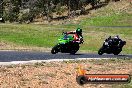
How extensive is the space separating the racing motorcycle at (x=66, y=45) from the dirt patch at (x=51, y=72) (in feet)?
18.4

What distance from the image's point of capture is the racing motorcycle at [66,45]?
27.7 metres

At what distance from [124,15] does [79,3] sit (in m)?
20.7

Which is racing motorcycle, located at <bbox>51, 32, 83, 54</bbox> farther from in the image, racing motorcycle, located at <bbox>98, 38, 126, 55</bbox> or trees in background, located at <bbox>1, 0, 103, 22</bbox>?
trees in background, located at <bbox>1, 0, 103, 22</bbox>

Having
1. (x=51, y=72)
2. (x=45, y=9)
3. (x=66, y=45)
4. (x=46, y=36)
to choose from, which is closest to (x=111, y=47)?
(x=66, y=45)

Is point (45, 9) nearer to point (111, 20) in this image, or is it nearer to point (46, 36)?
point (111, 20)

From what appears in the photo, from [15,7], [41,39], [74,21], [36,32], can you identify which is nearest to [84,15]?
[74,21]

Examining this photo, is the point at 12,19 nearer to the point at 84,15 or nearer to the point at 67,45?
the point at 84,15

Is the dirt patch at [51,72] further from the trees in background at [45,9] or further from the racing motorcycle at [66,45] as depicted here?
the trees in background at [45,9]

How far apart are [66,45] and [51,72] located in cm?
974

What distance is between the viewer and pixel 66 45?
1096 inches

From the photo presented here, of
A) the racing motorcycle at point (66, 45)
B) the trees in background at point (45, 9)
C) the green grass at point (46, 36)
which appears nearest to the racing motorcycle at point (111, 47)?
the racing motorcycle at point (66, 45)

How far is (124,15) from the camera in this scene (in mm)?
84250

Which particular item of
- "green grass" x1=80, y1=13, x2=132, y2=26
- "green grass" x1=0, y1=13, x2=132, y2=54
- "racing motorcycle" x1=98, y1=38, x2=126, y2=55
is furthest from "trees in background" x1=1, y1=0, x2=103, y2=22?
"racing motorcycle" x1=98, y1=38, x2=126, y2=55

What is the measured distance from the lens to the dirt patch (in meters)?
16.2
